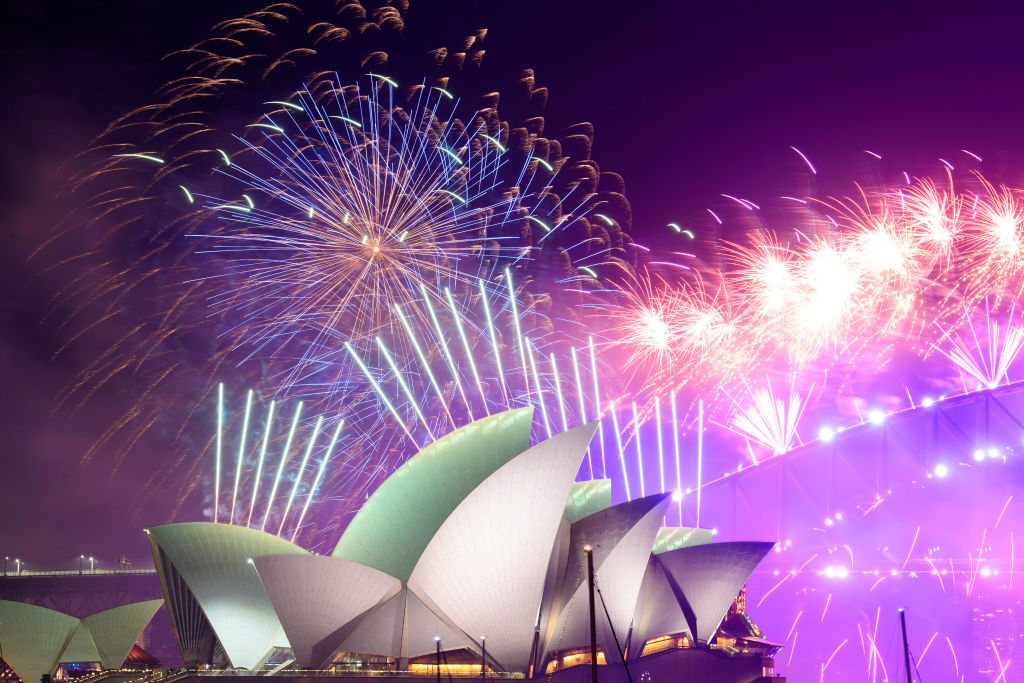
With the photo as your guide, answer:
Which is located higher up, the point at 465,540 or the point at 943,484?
the point at 943,484

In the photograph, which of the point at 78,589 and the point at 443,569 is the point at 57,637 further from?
the point at 78,589

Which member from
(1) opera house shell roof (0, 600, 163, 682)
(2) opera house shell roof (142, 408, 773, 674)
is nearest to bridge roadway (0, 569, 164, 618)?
(1) opera house shell roof (0, 600, 163, 682)

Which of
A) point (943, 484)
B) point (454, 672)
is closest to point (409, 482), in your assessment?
point (454, 672)

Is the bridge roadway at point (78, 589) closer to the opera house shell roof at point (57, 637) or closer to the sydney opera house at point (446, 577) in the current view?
the opera house shell roof at point (57, 637)

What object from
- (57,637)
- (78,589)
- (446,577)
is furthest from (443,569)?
(78,589)

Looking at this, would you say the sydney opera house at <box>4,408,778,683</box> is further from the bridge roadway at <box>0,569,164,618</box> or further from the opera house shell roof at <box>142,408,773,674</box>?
the bridge roadway at <box>0,569,164,618</box>

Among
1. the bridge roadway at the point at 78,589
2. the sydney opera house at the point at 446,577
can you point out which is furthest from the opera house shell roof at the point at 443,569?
the bridge roadway at the point at 78,589

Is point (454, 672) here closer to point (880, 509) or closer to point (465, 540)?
point (465, 540)

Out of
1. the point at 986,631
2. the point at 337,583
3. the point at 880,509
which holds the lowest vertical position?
the point at 986,631
